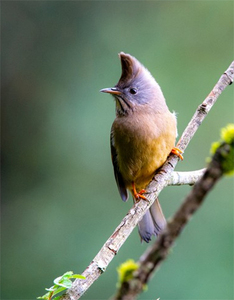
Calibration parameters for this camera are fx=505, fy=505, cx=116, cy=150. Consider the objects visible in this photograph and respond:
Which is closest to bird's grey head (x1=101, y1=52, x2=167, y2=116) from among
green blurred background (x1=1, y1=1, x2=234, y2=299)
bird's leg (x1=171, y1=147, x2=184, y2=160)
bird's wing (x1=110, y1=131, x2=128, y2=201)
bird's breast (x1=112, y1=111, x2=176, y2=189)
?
bird's breast (x1=112, y1=111, x2=176, y2=189)

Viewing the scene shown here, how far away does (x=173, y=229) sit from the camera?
84 centimetres

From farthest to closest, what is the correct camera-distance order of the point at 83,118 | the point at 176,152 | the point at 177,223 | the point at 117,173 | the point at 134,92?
the point at 83,118 < the point at 117,173 < the point at 134,92 < the point at 176,152 < the point at 177,223

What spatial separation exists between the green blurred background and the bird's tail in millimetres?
1716

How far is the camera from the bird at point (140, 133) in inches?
147

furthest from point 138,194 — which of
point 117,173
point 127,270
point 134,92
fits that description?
point 127,270

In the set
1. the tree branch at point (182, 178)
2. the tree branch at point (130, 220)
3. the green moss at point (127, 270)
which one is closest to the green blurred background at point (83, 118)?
the tree branch at point (182, 178)

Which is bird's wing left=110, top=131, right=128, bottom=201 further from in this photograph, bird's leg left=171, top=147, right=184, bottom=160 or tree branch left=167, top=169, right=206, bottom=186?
tree branch left=167, top=169, right=206, bottom=186

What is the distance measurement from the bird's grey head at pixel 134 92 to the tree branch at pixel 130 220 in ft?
1.80

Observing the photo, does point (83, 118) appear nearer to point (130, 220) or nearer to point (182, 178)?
point (182, 178)

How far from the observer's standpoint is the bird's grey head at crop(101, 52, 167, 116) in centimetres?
399

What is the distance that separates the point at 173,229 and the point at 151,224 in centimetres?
328

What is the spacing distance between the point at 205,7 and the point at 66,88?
2689mm

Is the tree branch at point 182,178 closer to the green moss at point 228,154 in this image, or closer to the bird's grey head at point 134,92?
the bird's grey head at point 134,92

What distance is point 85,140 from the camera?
706cm
